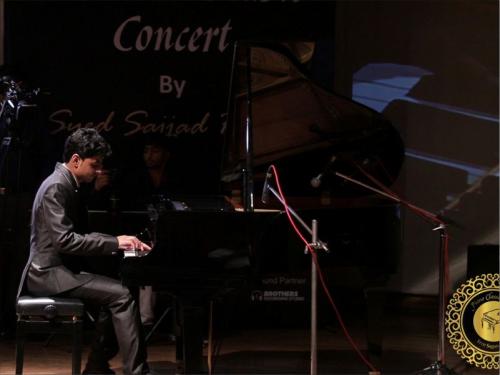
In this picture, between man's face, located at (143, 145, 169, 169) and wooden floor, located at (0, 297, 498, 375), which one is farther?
man's face, located at (143, 145, 169, 169)

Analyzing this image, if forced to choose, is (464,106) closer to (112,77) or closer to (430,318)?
(430,318)

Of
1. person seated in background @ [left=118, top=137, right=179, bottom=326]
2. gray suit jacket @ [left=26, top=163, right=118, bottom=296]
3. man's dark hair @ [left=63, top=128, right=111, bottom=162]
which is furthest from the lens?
person seated in background @ [left=118, top=137, right=179, bottom=326]

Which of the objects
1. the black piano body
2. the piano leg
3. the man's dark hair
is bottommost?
the piano leg

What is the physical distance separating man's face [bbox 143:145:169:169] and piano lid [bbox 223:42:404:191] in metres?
0.93

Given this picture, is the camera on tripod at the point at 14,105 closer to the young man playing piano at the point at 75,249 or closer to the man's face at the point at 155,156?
the man's face at the point at 155,156

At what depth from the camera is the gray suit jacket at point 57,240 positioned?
4.33 metres

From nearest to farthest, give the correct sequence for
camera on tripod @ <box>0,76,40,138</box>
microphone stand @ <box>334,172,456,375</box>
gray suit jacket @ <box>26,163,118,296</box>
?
gray suit jacket @ <box>26,163,118,296</box>
microphone stand @ <box>334,172,456,375</box>
camera on tripod @ <box>0,76,40,138</box>

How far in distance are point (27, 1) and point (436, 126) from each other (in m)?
3.52

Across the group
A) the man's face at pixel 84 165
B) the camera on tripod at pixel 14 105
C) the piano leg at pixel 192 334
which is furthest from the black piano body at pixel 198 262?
the camera on tripod at pixel 14 105

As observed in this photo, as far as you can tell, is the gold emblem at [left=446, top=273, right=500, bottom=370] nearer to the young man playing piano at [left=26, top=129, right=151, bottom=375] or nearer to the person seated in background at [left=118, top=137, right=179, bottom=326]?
the young man playing piano at [left=26, top=129, right=151, bottom=375]

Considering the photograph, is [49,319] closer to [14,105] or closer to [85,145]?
[85,145]

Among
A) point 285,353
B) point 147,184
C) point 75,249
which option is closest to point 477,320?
point 285,353

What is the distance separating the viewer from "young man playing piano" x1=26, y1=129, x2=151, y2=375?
14.3 ft

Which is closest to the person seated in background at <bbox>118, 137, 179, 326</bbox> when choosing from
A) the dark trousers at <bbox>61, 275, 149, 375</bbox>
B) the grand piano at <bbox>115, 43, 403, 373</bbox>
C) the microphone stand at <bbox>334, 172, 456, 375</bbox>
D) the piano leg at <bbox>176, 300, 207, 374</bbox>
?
the grand piano at <bbox>115, 43, 403, 373</bbox>
